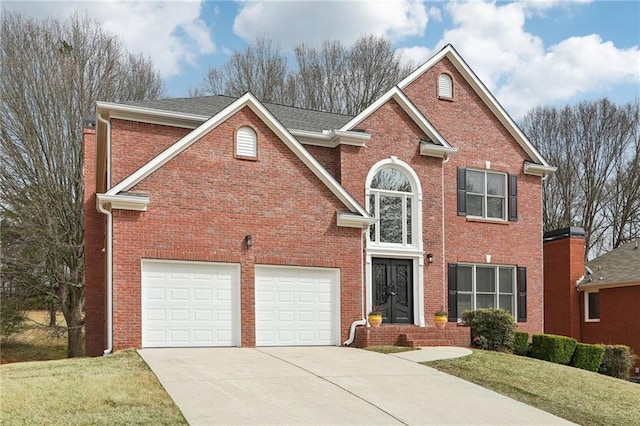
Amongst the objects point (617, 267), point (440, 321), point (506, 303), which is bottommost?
A: point (440, 321)

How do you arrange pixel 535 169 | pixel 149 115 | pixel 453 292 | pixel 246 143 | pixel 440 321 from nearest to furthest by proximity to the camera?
pixel 246 143, pixel 149 115, pixel 440 321, pixel 453 292, pixel 535 169

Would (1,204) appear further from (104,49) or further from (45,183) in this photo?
(104,49)

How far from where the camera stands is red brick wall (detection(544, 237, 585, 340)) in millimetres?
27219

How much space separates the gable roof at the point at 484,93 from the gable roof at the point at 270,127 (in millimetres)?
5743

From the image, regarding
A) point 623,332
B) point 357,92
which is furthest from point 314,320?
point 357,92

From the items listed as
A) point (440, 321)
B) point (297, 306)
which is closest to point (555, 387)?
point (440, 321)

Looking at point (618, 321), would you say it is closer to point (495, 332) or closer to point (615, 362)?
point (615, 362)

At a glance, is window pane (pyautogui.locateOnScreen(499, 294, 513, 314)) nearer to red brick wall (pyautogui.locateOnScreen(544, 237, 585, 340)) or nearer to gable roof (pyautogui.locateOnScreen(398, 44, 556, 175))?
red brick wall (pyautogui.locateOnScreen(544, 237, 585, 340))

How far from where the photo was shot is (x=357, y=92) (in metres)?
44.0

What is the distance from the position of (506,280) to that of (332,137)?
26.5ft

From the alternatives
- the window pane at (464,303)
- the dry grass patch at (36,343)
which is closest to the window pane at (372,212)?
the window pane at (464,303)

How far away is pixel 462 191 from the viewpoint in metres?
23.4

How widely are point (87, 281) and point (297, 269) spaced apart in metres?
6.46

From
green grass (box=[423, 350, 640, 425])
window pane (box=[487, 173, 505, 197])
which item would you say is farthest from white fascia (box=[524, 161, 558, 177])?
green grass (box=[423, 350, 640, 425])
